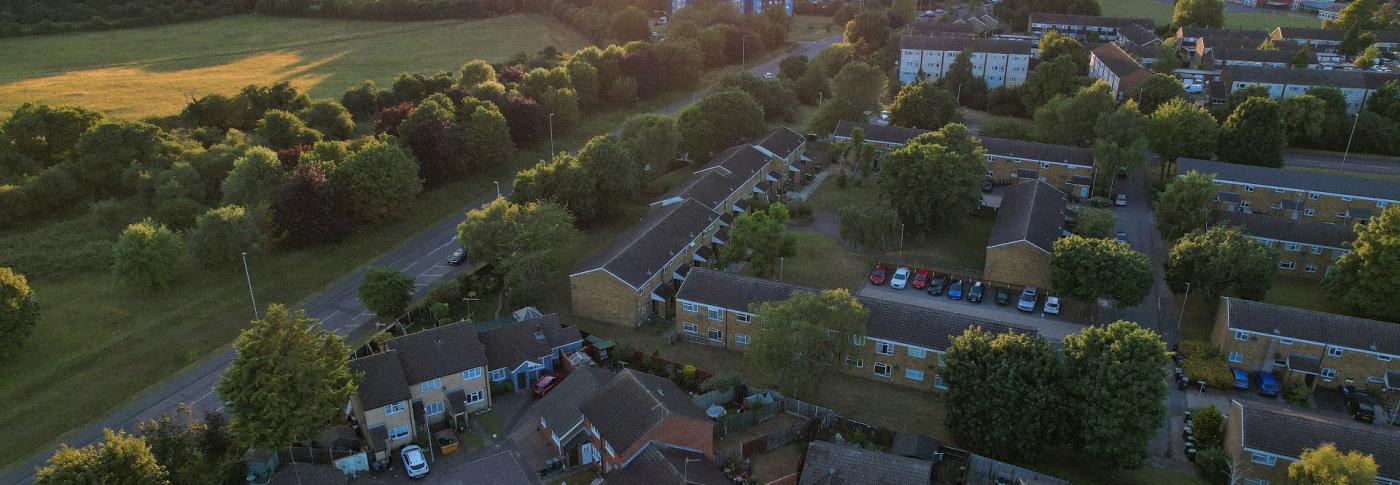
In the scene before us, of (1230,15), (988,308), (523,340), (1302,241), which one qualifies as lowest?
(988,308)

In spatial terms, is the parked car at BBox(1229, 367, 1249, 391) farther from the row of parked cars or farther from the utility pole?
the utility pole

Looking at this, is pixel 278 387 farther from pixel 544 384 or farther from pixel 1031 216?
pixel 1031 216

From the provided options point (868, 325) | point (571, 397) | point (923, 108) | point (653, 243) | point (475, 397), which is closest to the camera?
point (571, 397)

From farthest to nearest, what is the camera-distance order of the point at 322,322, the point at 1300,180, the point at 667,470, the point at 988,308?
the point at 1300,180 → the point at 988,308 → the point at 322,322 → the point at 667,470

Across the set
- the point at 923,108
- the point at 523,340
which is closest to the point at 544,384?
the point at 523,340

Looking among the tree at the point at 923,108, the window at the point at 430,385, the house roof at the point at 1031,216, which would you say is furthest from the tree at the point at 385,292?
the tree at the point at 923,108

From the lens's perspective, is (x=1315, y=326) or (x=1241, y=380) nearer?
(x=1315, y=326)
